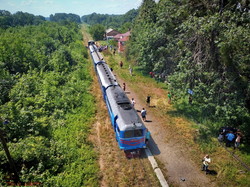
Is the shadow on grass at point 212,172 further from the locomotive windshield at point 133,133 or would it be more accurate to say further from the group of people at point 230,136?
the locomotive windshield at point 133,133

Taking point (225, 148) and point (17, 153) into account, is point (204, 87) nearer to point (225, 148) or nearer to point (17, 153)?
point (225, 148)

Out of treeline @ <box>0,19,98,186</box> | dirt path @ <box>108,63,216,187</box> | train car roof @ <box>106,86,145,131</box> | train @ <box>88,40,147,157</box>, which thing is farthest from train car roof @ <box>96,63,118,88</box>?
dirt path @ <box>108,63,216,187</box>

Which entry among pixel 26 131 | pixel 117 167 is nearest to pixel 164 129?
pixel 117 167

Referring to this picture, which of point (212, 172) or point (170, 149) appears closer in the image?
point (212, 172)

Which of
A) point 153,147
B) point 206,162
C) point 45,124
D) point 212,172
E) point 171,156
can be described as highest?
point 45,124

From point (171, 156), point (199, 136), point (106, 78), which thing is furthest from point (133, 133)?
point (106, 78)

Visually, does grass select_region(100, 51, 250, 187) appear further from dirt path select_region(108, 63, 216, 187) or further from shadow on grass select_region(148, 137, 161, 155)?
shadow on grass select_region(148, 137, 161, 155)

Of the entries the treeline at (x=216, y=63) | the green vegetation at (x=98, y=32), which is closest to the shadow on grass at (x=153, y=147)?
the treeline at (x=216, y=63)

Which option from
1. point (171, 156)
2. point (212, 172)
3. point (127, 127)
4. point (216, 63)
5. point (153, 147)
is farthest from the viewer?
point (216, 63)

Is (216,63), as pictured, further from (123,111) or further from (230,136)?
(123,111)
